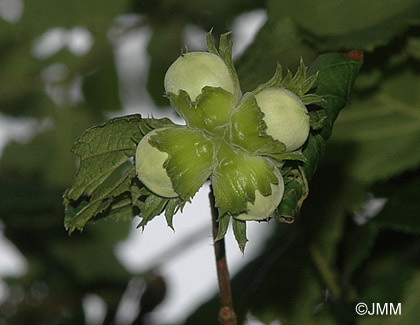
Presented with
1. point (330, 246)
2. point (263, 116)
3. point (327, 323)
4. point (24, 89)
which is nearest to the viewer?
point (263, 116)

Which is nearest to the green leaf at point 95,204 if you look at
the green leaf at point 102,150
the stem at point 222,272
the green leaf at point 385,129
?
the green leaf at point 102,150

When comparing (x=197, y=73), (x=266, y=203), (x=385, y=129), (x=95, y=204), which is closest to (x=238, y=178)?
(x=266, y=203)

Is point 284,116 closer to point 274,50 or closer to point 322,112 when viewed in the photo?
point 322,112

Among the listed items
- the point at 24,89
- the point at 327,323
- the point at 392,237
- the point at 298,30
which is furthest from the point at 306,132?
the point at 24,89

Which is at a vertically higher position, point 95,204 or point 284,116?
point 284,116

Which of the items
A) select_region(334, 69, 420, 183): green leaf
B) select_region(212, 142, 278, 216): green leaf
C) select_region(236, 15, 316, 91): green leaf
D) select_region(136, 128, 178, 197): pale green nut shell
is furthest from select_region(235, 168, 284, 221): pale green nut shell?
select_region(334, 69, 420, 183): green leaf

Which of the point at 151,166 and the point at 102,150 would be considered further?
the point at 102,150

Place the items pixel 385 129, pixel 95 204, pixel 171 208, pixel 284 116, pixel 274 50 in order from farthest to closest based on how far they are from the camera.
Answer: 1. pixel 385 129
2. pixel 274 50
3. pixel 95 204
4. pixel 171 208
5. pixel 284 116

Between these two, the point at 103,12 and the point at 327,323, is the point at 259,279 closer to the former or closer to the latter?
the point at 327,323
